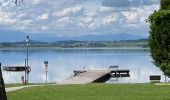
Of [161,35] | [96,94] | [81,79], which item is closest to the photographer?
[161,35]

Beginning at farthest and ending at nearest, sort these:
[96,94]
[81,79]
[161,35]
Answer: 1. [81,79]
2. [96,94]
3. [161,35]

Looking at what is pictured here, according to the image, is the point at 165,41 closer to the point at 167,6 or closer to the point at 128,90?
the point at 167,6

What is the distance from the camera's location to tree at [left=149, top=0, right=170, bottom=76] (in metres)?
21.1

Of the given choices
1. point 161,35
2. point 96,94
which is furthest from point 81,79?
point 161,35

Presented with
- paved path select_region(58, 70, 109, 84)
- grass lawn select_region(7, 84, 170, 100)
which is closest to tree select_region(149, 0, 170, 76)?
grass lawn select_region(7, 84, 170, 100)

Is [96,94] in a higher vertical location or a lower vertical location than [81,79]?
higher

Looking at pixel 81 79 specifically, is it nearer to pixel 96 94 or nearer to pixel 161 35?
pixel 96 94

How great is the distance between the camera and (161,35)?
839 inches

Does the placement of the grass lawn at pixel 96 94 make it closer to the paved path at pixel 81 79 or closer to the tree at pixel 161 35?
the tree at pixel 161 35

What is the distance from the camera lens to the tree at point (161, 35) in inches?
831

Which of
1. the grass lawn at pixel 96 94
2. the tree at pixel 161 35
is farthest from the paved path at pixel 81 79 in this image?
the tree at pixel 161 35

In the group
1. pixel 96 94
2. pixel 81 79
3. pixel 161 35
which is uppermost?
pixel 161 35

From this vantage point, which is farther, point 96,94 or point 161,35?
point 96,94

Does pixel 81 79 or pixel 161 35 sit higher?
pixel 161 35
